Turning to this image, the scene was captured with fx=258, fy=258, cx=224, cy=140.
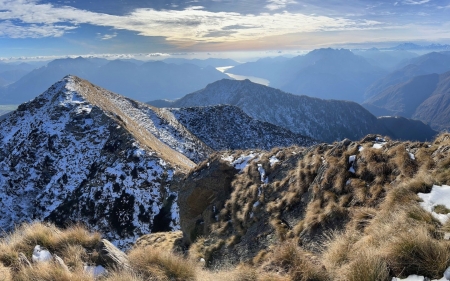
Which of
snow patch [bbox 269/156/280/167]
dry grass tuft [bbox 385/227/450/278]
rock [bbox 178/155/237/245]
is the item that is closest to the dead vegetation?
dry grass tuft [bbox 385/227/450/278]

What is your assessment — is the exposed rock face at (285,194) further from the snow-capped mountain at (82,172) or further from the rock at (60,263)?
the snow-capped mountain at (82,172)

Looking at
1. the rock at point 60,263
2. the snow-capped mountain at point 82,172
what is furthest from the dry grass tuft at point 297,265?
the snow-capped mountain at point 82,172

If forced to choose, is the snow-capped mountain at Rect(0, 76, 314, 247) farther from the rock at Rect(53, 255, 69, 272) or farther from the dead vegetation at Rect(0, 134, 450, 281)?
the rock at Rect(53, 255, 69, 272)

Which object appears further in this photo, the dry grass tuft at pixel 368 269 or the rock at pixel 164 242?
the rock at pixel 164 242

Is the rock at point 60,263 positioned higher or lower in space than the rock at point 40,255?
higher

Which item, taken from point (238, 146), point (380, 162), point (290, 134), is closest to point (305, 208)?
point (380, 162)

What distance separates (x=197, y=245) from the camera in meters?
13.3

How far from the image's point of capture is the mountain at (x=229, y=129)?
7212 centimetres

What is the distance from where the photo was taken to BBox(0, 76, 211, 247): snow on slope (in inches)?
1115

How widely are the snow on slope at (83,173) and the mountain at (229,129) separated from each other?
33944 millimetres

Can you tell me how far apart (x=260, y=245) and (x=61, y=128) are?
124 feet

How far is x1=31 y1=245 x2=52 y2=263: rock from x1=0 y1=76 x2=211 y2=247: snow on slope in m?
19.7

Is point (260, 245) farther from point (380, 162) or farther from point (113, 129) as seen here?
point (113, 129)

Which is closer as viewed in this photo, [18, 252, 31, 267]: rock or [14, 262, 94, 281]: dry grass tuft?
[14, 262, 94, 281]: dry grass tuft
